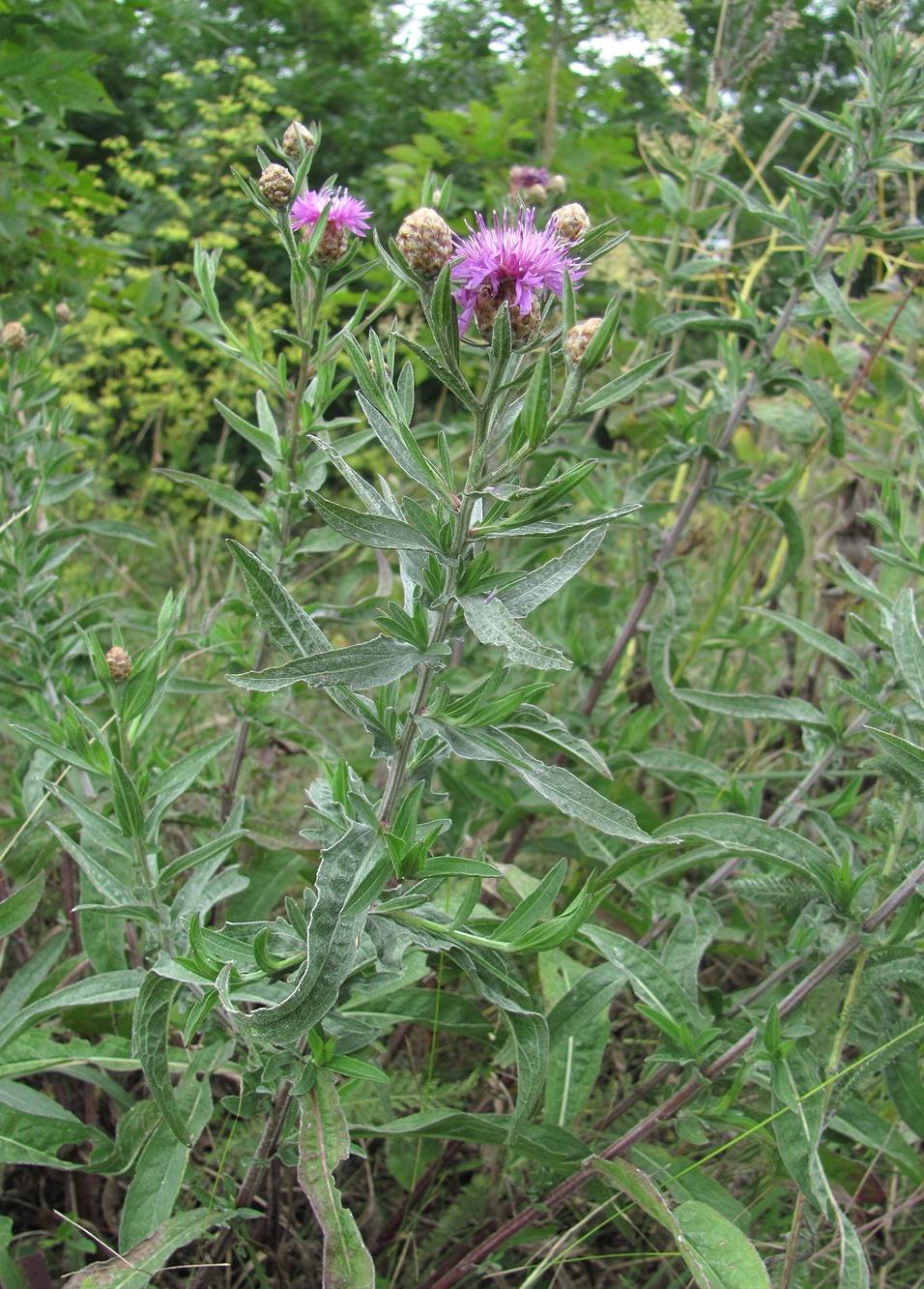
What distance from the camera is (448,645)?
4.47ft

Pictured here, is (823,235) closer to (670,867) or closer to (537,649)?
(670,867)

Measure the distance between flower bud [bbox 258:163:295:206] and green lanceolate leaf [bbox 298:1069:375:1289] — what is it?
1.34m

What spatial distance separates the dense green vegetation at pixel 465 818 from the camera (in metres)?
1.37

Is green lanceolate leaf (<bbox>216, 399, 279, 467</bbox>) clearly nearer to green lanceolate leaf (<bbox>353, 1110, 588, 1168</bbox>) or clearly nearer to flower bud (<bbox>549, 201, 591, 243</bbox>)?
flower bud (<bbox>549, 201, 591, 243</bbox>)

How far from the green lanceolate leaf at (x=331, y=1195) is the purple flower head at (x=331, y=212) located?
4.37ft

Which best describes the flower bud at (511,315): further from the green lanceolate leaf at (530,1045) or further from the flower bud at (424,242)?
the green lanceolate leaf at (530,1045)

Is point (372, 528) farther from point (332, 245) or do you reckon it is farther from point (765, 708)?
point (765, 708)

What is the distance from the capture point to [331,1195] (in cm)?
142

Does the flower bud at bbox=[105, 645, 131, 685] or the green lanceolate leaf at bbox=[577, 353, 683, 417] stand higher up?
the green lanceolate leaf at bbox=[577, 353, 683, 417]

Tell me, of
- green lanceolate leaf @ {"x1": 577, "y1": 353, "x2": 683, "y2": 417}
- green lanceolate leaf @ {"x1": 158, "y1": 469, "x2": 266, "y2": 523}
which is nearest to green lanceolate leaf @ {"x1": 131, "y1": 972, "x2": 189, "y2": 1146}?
green lanceolate leaf @ {"x1": 158, "y1": 469, "x2": 266, "y2": 523}

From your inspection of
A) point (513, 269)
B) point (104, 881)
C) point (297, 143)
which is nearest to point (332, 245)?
point (297, 143)

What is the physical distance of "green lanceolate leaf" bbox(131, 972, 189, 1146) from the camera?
59.0 inches

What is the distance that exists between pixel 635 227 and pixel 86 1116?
2.95 metres

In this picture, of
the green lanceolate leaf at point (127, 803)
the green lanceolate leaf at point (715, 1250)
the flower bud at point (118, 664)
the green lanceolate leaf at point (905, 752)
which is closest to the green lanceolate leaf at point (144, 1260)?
the green lanceolate leaf at point (127, 803)
